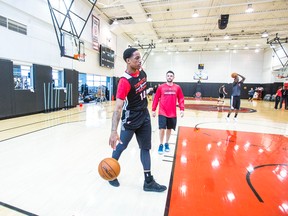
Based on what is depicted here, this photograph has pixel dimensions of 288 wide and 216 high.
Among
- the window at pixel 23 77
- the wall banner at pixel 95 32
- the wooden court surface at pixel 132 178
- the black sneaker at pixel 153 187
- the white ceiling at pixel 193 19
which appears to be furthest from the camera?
the wall banner at pixel 95 32

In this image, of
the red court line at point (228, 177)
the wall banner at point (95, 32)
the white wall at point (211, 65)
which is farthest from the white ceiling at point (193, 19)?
the red court line at point (228, 177)

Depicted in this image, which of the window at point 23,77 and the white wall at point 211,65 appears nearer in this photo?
the window at point 23,77

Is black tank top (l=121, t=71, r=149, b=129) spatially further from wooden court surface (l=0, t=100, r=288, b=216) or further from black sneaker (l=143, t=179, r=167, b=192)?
wooden court surface (l=0, t=100, r=288, b=216)

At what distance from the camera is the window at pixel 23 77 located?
23.8 ft

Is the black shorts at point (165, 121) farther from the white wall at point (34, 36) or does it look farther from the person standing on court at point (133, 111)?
the white wall at point (34, 36)

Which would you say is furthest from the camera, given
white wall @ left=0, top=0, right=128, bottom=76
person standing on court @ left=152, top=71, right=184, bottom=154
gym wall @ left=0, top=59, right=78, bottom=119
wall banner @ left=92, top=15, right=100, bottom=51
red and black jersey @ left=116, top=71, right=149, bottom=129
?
wall banner @ left=92, top=15, right=100, bottom=51

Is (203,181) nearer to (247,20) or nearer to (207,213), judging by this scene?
(207,213)

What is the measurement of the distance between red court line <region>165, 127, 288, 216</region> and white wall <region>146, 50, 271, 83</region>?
64.4 feet

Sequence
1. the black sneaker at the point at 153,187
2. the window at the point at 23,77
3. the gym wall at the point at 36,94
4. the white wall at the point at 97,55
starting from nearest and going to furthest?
1. the black sneaker at the point at 153,187
2. the gym wall at the point at 36,94
3. the white wall at the point at 97,55
4. the window at the point at 23,77

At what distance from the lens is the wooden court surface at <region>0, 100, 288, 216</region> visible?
6.16 feet

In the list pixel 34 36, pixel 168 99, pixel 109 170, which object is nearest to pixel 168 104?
pixel 168 99

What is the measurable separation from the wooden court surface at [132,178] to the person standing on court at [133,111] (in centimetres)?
29

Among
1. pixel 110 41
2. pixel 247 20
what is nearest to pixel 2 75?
pixel 110 41

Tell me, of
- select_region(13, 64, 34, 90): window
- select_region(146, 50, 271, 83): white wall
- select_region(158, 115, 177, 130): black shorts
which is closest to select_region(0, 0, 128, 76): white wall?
select_region(13, 64, 34, 90): window
